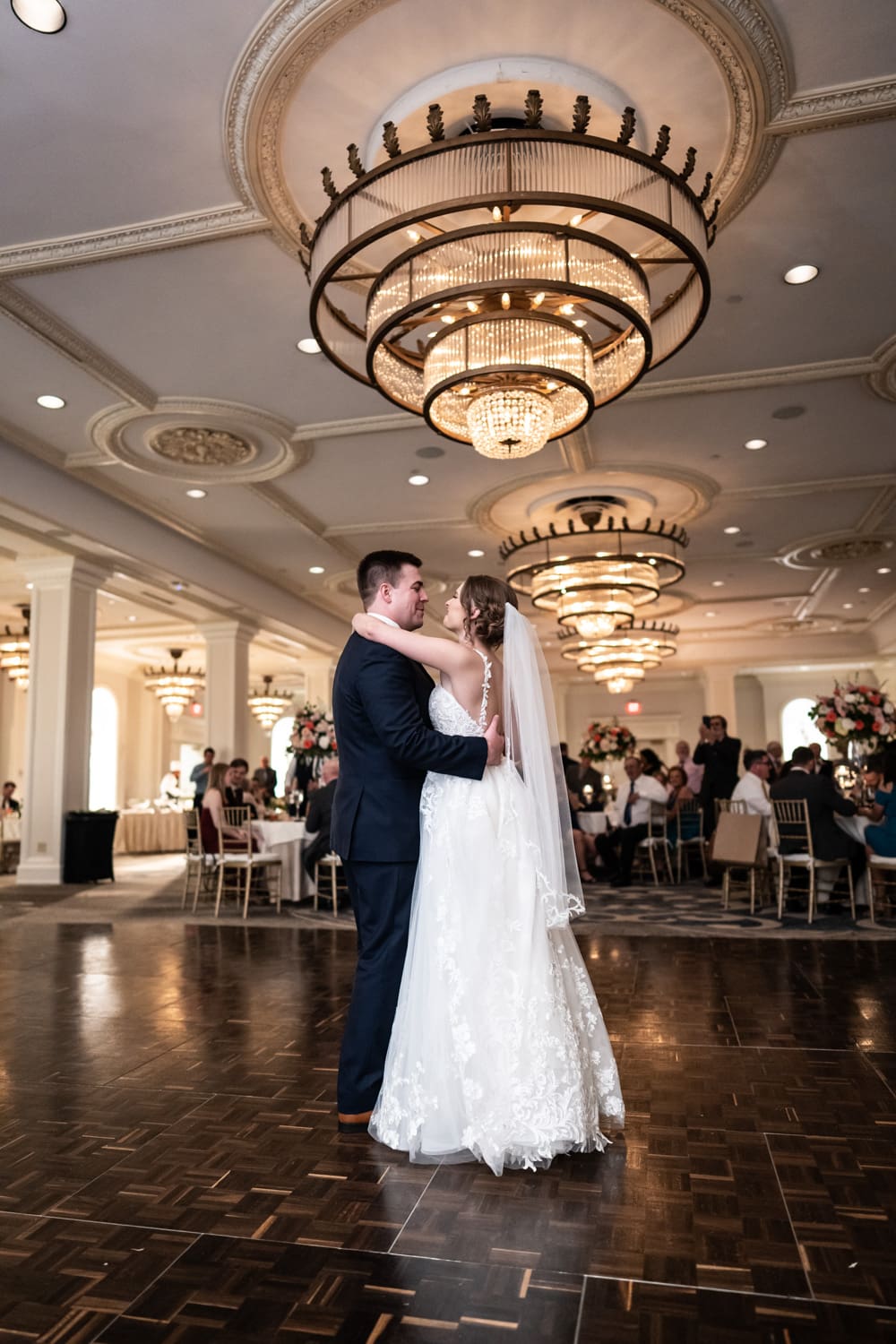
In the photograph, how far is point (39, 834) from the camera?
1030 cm

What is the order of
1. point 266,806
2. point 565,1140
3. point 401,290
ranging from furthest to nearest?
point 266,806, point 401,290, point 565,1140

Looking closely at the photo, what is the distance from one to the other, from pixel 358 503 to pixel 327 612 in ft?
19.7

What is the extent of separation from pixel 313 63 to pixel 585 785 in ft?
28.7

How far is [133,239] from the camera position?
5230 millimetres

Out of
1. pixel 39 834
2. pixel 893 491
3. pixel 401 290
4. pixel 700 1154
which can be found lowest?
pixel 700 1154

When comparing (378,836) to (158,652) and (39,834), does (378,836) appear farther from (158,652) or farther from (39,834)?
(158,652)

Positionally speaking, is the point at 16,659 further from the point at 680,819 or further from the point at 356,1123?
the point at 356,1123

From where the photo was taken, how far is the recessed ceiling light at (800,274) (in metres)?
5.60

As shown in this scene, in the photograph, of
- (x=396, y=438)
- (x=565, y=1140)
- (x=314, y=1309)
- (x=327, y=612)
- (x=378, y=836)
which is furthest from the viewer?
(x=327, y=612)

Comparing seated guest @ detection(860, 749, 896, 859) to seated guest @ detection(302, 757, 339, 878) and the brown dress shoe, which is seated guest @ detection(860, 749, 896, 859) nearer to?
seated guest @ detection(302, 757, 339, 878)

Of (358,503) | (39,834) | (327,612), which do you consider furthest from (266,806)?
(327,612)

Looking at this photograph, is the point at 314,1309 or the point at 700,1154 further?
the point at 700,1154

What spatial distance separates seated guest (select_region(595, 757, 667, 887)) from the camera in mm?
10289

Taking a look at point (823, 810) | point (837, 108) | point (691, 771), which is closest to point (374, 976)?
point (837, 108)
